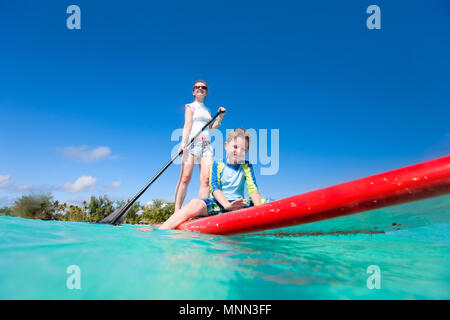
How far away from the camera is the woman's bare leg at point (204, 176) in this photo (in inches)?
161

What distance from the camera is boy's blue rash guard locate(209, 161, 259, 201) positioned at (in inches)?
132

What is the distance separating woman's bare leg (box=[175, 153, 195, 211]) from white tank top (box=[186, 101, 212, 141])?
46 cm

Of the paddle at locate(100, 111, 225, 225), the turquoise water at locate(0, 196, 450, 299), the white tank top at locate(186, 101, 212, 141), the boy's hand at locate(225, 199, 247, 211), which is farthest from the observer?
the white tank top at locate(186, 101, 212, 141)

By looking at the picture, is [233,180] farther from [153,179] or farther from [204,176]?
[153,179]

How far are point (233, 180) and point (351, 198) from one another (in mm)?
1648

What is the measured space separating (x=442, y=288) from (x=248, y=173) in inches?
91.3

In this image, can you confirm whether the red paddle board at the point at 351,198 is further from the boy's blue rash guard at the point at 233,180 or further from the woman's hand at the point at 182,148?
the woman's hand at the point at 182,148

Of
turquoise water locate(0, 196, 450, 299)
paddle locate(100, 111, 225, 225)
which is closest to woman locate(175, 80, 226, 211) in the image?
paddle locate(100, 111, 225, 225)

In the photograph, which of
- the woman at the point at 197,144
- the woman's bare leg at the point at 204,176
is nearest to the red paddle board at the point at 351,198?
the woman's bare leg at the point at 204,176

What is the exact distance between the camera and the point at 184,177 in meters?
4.19

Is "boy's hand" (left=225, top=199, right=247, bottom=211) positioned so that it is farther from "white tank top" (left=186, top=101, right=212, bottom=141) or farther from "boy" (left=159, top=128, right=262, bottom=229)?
"white tank top" (left=186, top=101, right=212, bottom=141)
